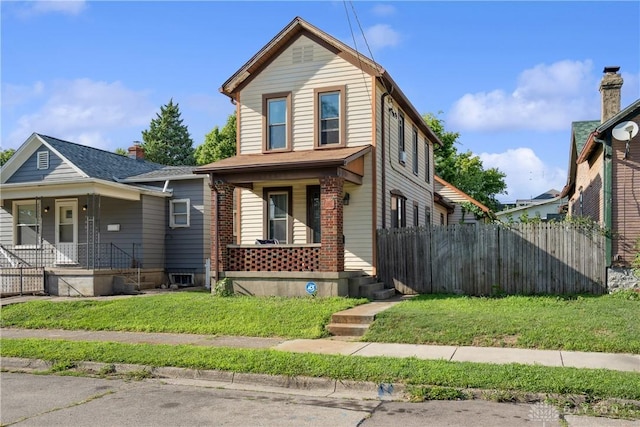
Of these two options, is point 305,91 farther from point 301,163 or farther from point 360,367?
point 360,367

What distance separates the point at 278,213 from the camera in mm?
17219

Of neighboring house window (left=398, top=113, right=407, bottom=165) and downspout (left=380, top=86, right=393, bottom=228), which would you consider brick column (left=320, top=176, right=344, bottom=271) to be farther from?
neighboring house window (left=398, top=113, right=407, bottom=165)

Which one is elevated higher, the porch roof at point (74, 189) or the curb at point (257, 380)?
the porch roof at point (74, 189)

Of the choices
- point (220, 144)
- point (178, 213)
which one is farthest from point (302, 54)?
point (220, 144)

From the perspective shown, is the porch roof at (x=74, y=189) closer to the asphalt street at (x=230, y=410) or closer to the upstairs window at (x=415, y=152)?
the upstairs window at (x=415, y=152)

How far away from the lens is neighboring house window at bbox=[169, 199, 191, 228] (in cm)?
2092

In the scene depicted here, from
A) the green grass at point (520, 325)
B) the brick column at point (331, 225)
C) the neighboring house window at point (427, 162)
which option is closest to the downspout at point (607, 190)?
the green grass at point (520, 325)

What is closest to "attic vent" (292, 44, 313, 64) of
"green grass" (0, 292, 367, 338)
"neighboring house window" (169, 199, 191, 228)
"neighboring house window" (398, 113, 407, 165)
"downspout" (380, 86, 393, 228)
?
"downspout" (380, 86, 393, 228)

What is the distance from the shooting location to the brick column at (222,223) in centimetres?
1531

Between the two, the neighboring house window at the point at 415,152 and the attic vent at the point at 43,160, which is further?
the neighboring house window at the point at 415,152

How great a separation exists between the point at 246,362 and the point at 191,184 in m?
13.3

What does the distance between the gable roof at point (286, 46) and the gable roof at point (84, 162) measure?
511 centimetres

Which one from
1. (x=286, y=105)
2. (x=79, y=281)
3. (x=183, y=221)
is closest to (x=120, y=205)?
(x=183, y=221)

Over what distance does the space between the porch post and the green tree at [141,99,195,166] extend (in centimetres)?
4314
